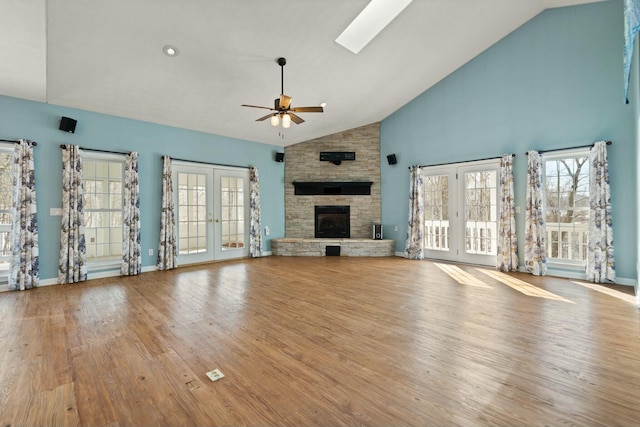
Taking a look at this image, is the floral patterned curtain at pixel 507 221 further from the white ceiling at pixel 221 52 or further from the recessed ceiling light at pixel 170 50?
the recessed ceiling light at pixel 170 50

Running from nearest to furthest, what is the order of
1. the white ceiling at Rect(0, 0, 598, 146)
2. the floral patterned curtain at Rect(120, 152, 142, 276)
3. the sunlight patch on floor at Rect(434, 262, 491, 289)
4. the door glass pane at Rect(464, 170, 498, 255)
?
the white ceiling at Rect(0, 0, 598, 146) < the sunlight patch on floor at Rect(434, 262, 491, 289) < the floral patterned curtain at Rect(120, 152, 142, 276) < the door glass pane at Rect(464, 170, 498, 255)

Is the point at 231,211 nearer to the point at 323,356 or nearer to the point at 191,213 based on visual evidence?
the point at 191,213

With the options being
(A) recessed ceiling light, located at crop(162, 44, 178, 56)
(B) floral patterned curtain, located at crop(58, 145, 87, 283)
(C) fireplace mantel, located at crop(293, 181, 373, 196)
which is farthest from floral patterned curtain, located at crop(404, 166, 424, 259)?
(B) floral patterned curtain, located at crop(58, 145, 87, 283)

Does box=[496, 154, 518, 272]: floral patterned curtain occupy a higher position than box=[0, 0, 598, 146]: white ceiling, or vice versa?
box=[0, 0, 598, 146]: white ceiling

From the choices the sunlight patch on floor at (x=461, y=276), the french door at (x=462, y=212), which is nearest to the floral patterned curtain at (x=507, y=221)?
the french door at (x=462, y=212)

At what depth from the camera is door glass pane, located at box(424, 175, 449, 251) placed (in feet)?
22.0

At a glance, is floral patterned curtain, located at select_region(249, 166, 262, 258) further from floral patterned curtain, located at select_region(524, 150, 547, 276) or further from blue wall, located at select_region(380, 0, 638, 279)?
floral patterned curtain, located at select_region(524, 150, 547, 276)

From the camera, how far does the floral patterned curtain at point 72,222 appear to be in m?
4.81

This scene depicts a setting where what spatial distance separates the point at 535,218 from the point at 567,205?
1.82ft

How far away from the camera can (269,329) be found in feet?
9.58

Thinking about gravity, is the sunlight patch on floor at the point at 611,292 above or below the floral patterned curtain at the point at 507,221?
below

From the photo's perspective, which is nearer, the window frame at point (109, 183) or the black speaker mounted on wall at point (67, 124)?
the black speaker mounted on wall at point (67, 124)

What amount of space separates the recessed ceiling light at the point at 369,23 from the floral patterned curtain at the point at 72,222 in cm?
484

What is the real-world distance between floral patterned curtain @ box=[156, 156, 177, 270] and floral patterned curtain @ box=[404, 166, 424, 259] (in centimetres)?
539
